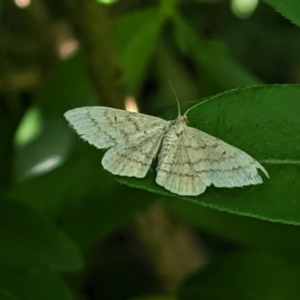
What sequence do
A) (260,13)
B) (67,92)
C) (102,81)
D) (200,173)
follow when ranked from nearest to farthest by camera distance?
(200,173) < (102,81) < (67,92) < (260,13)

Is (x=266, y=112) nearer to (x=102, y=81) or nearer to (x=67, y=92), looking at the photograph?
(x=102, y=81)

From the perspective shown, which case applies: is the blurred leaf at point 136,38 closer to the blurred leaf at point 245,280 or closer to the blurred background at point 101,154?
the blurred background at point 101,154

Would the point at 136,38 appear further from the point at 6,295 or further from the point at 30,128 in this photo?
the point at 6,295

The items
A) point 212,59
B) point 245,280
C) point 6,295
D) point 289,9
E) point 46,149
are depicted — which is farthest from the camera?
point 46,149

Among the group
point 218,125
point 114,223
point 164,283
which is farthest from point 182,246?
point 218,125

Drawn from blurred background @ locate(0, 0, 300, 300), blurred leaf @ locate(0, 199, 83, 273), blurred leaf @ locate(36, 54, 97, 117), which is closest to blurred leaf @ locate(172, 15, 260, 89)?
blurred background @ locate(0, 0, 300, 300)

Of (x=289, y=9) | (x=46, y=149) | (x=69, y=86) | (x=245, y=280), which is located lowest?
(x=245, y=280)

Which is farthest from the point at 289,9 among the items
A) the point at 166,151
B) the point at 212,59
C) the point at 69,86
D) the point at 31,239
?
the point at 69,86
